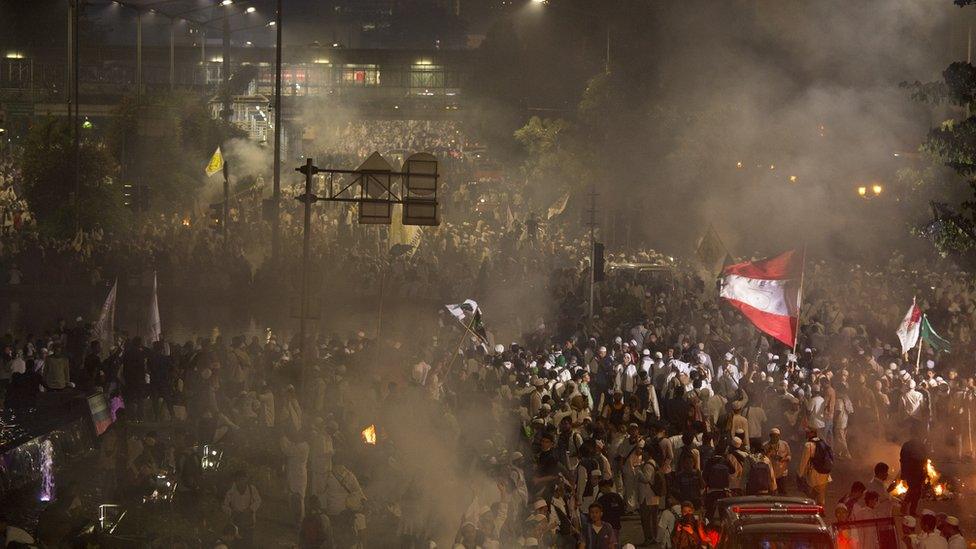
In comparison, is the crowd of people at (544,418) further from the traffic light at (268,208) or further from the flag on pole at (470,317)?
the traffic light at (268,208)

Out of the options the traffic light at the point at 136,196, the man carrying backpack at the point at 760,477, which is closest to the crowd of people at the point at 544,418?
the man carrying backpack at the point at 760,477

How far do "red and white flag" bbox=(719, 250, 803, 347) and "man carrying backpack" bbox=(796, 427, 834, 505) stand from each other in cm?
286

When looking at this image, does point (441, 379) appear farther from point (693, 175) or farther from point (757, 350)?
point (693, 175)

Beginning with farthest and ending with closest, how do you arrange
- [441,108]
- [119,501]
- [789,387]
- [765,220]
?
1. [441,108]
2. [765,220]
3. [789,387]
4. [119,501]

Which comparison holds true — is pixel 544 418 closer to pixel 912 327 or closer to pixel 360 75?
pixel 912 327

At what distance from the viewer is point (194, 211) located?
45531 millimetres

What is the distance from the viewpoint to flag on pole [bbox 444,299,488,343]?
16562mm

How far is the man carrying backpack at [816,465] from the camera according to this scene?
11820 millimetres

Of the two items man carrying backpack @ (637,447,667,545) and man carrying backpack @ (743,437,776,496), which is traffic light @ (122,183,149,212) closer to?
man carrying backpack @ (637,447,667,545)

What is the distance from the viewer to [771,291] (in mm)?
14883

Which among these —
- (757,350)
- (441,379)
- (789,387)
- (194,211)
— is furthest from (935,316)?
(194,211)

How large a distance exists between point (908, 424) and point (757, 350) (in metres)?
4.49

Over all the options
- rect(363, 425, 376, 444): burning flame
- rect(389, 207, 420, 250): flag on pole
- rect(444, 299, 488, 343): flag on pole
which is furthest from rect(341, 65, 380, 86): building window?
rect(363, 425, 376, 444): burning flame

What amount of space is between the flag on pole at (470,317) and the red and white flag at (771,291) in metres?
3.57
